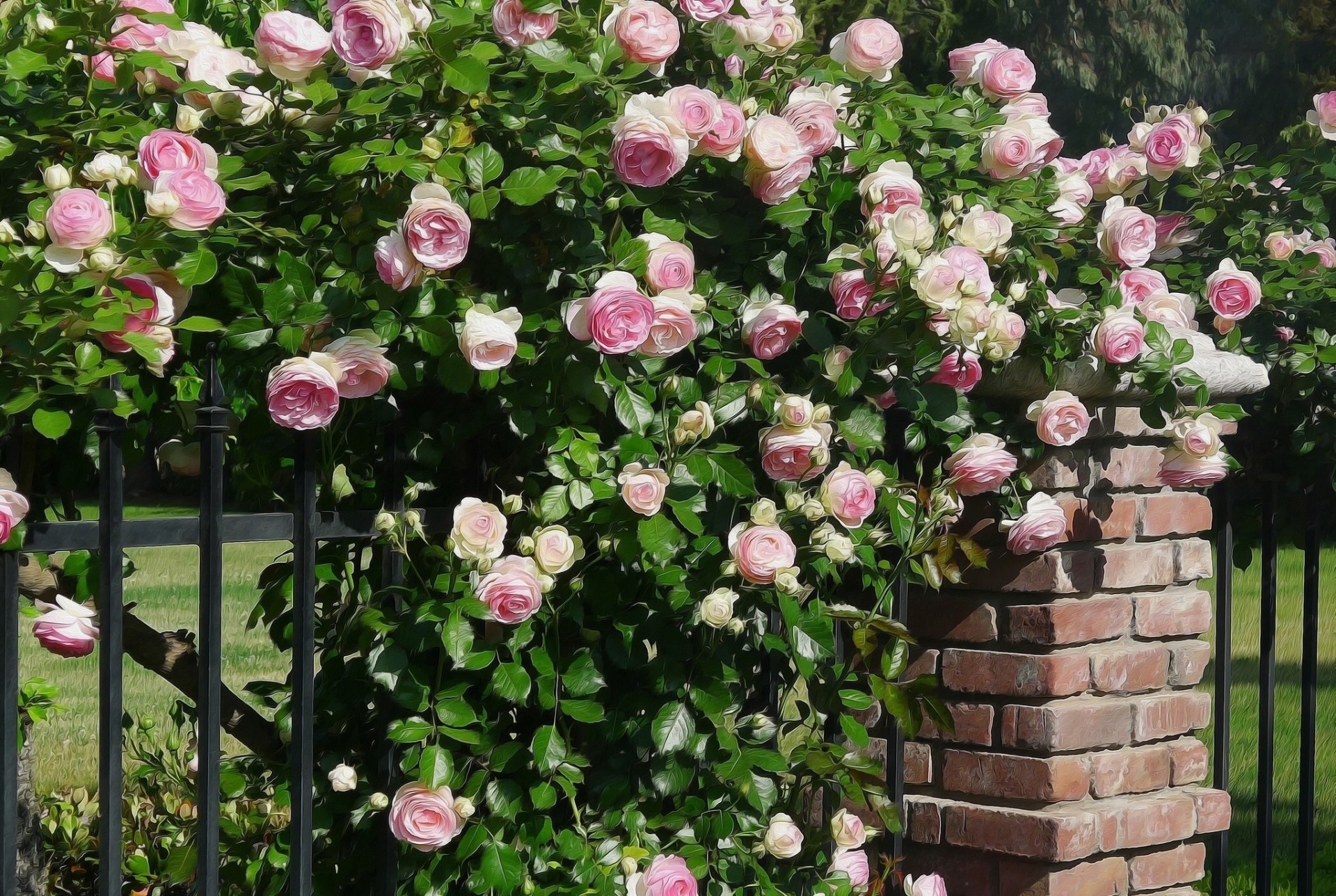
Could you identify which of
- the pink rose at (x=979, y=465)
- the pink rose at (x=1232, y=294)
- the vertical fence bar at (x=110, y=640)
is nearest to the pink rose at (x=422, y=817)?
the vertical fence bar at (x=110, y=640)

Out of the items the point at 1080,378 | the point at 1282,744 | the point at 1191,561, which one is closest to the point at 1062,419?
the point at 1080,378

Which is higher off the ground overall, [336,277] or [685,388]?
[336,277]

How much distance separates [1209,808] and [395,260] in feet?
6.26

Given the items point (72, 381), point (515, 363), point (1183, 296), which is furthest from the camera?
point (1183, 296)

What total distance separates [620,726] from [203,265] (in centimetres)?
85

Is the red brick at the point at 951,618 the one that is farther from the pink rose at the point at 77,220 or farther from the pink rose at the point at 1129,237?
the pink rose at the point at 77,220

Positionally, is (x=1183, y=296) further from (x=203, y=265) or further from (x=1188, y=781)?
(x=203, y=265)

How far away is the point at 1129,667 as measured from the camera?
2486 mm

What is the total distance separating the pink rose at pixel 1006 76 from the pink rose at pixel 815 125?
50 centimetres

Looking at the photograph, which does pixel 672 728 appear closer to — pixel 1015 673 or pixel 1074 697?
pixel 1015 673

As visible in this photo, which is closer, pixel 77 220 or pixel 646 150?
pixel 77 220

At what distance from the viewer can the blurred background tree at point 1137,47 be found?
14.3 m

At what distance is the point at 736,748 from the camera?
200 centimetres

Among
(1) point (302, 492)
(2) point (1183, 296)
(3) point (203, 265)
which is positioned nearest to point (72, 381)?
(3) point (203, 265)
